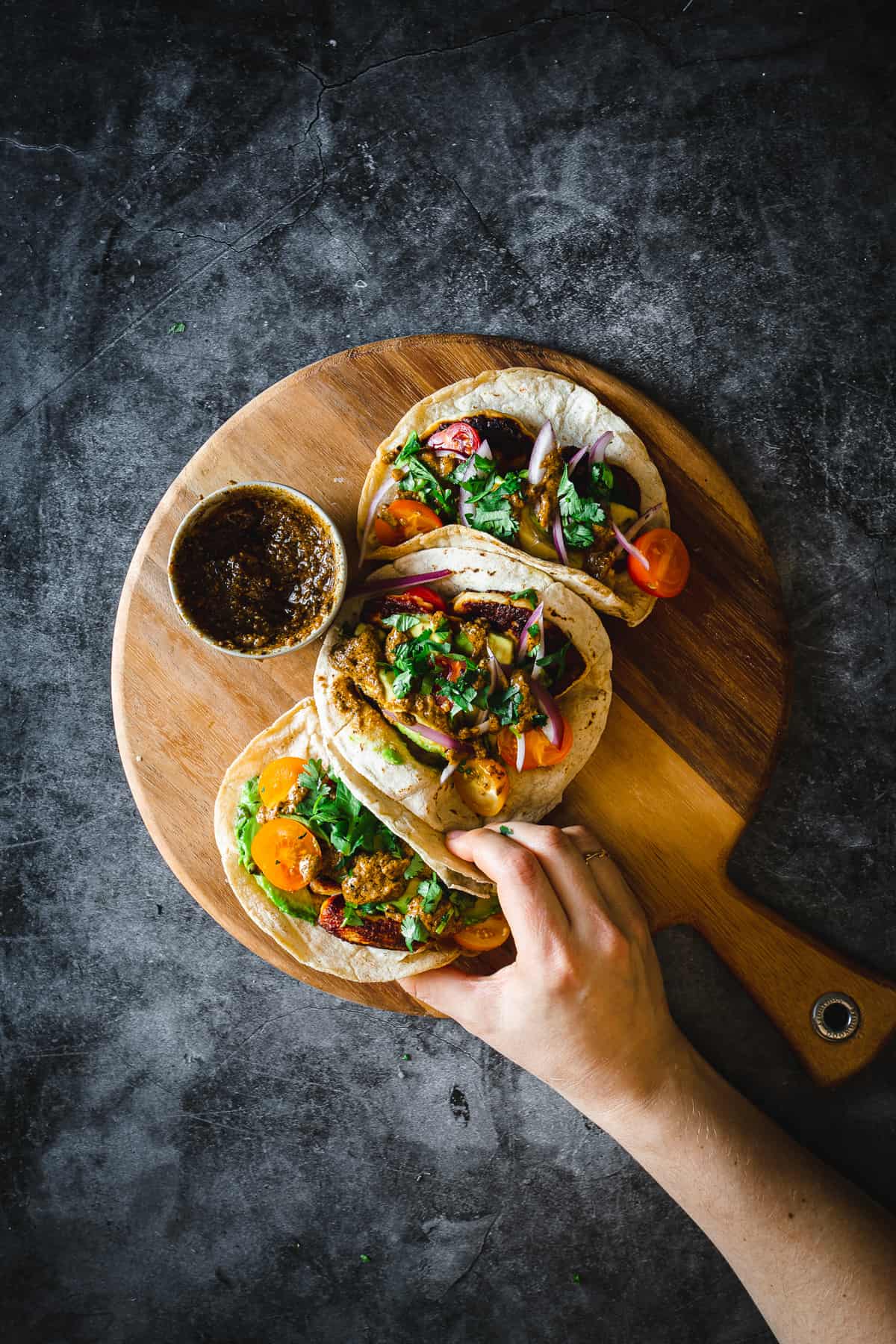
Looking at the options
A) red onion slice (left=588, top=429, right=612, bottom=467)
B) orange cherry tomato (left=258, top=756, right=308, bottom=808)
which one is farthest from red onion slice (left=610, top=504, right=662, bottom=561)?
orange cherry tomato (left=258, top=756, right=308, bottom=808)

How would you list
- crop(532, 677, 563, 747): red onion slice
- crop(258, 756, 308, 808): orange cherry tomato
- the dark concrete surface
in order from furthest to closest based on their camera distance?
1. the dark concrete surface
2. crop(258, 756, 308, 808): orange cherry tomato
3. crop(532, 677, 563, 747): red onion slice

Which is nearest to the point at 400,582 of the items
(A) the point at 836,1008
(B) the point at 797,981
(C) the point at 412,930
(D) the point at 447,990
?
(C) the point at 412,930

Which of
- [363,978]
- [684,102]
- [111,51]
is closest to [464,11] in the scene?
[684,102]

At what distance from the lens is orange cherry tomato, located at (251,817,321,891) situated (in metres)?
2.74

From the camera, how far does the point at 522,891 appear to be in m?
2.59

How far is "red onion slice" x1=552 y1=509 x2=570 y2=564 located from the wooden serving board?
0.38 m

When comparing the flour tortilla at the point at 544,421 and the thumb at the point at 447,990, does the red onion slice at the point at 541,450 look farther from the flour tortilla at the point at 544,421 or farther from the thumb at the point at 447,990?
the thumb at the point at 447,990

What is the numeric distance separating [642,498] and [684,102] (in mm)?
1729

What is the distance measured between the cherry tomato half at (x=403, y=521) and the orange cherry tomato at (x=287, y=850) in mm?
1037

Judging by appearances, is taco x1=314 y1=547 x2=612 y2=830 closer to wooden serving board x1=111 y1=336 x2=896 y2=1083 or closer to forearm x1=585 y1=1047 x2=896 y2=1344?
wooden serving board x1=111 y1=336 x2=896 y2=1083

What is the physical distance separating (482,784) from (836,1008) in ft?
5.38

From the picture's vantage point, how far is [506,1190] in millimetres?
3459

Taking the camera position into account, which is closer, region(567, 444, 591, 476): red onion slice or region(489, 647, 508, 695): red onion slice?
region(489, 647, 508, 695): red onion slice

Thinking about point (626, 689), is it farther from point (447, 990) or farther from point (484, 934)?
point (447, 990)
